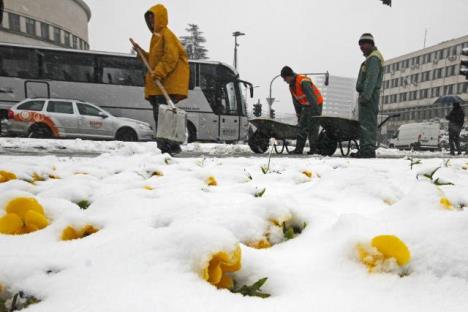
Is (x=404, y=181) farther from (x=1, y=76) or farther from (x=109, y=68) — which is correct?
(x=1, y=76)

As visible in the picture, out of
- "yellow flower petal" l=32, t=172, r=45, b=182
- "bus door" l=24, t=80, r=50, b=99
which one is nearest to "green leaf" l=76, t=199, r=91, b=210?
"yellow flower petal" l=32, t=172, r=45, b=182

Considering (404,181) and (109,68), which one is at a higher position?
(109,68)

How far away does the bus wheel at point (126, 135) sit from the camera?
454 inches

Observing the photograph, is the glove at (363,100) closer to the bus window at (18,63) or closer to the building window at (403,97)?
the bus window at (18,63)

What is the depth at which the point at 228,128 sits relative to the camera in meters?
14.1

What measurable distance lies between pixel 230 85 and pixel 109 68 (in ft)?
16.5

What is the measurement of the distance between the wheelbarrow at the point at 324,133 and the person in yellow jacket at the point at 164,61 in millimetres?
2269

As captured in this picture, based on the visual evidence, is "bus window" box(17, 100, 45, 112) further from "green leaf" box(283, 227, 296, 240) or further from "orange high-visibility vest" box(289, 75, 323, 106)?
"green leaf" box(283, 227, 296, 240)

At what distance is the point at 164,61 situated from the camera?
4.74 m

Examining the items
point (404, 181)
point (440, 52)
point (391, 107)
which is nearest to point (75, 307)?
point (404, 181)

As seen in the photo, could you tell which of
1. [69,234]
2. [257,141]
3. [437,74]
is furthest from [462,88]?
[69,234]

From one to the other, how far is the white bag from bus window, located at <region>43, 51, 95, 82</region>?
33.7 ft

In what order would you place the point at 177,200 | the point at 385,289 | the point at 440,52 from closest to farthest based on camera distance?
the point at 385,289 → the point at 177,200 → the point at 440,52

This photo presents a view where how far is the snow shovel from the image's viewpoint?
180 inches
